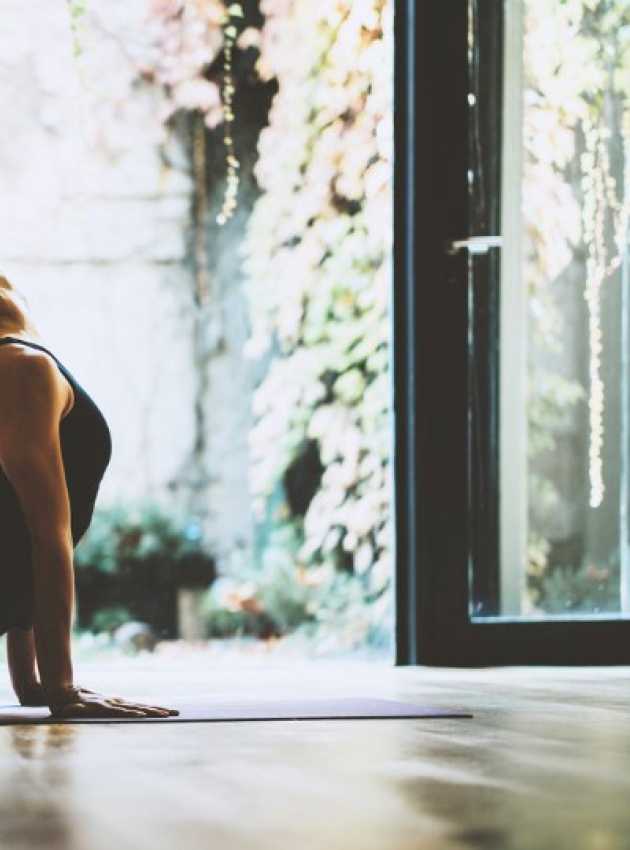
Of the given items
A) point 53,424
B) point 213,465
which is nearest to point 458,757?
point 53,424

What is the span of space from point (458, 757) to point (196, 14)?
3618 millimetres

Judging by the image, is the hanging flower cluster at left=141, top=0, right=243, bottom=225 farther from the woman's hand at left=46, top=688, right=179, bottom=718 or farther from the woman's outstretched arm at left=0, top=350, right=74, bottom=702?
the woman's hand at left=46, top=688, right=179, bottom=718

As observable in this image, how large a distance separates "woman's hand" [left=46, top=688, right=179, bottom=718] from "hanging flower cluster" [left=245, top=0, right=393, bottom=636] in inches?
82.1

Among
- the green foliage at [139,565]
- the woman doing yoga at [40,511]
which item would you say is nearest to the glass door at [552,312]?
the woman doing yoga at [40,511]

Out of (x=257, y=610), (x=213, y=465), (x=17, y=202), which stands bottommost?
(x=257, y=610)

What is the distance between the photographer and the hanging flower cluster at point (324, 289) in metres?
4.30

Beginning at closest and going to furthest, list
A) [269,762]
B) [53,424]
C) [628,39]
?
[269,762], [53,424], [628,39]

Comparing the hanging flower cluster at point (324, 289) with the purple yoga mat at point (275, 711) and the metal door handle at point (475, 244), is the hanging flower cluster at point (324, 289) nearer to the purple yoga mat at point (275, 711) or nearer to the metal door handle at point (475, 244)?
the metal door handle at point (475, 244)

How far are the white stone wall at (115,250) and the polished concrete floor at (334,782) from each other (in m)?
2.80

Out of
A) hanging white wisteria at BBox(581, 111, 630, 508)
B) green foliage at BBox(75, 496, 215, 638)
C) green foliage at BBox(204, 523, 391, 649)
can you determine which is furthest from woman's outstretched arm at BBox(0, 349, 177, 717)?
green foliage at BBox(75, 496, 215, 638)

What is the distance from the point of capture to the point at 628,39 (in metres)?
3.34

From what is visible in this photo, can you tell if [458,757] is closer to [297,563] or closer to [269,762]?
[269,762]

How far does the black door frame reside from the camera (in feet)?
10.1

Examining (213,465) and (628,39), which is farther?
(213,465)
